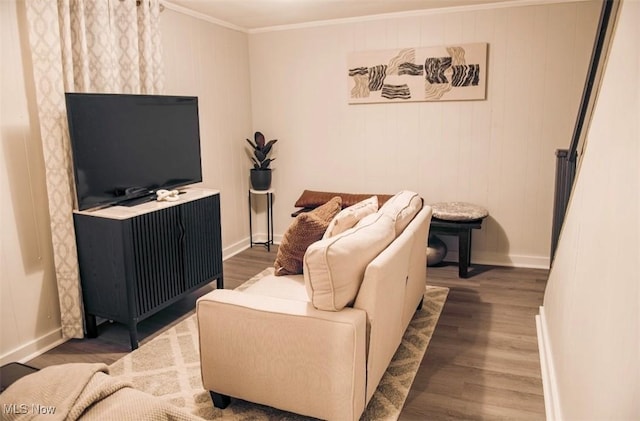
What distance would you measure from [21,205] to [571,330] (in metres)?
2.95

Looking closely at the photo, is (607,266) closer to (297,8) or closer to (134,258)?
(134,258)

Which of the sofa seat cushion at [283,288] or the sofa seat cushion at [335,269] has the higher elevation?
the sofa seat cushion at [335,269]

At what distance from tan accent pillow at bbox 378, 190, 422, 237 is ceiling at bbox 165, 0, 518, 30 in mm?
1906

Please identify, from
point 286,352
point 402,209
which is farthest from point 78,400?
point 402,209

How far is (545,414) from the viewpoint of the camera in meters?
2.30

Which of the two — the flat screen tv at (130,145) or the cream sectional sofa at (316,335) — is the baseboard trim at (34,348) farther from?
the cream sectional sofa at (316,335)

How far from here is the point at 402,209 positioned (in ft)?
9.36

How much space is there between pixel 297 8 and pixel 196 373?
121 inches

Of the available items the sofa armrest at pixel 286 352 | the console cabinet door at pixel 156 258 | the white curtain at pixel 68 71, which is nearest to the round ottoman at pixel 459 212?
the console cabinet door at pixel 156 258

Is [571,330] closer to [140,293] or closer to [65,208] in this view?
[140,293]

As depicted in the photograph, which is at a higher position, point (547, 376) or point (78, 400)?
point (78, 400)

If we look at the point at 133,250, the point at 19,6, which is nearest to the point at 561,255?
the point at 133,250

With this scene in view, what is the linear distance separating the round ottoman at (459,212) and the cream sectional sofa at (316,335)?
72.3 inches

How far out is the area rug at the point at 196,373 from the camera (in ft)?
7.71
